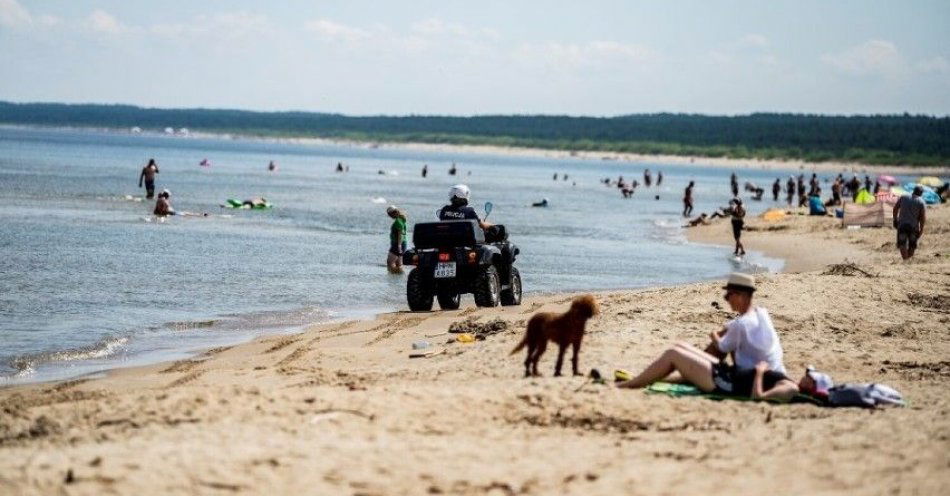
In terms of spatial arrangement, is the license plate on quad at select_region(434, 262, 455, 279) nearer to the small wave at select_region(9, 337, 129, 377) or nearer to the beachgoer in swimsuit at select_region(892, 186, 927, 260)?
the small wave at select_region(9, 337, 129, 377)

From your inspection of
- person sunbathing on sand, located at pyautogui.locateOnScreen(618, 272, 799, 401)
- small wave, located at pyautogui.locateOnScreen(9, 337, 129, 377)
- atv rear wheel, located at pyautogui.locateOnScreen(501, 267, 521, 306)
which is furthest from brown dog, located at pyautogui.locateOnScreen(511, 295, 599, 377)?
atv rear wheel, located at pyautogui.locateOnScreen(501, 267, 521, 306)

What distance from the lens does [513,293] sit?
1698 cm

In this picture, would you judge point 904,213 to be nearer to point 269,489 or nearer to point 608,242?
point 608,242

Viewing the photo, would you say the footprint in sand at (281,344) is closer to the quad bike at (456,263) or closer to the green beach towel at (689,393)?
the quad bike at (456,263)

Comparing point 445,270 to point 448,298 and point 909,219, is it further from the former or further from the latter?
point 909,219

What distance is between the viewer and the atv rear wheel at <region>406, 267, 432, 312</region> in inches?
642

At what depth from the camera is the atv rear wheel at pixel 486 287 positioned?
52.7 ft

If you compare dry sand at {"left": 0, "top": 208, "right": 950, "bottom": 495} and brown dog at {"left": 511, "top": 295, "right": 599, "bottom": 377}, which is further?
brown dog at {"left": 511, "top": 295, "right": 599, "bottom": 377}

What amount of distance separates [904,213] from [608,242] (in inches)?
518

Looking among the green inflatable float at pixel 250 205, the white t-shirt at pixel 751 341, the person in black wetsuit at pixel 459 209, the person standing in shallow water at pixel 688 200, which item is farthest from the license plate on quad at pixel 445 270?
the person standing in shallow water at pixel 688 200

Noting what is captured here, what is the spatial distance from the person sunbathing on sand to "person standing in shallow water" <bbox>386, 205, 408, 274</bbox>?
11339 mm

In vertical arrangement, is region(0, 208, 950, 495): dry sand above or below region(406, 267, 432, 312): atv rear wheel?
above

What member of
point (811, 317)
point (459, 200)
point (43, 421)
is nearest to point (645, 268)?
point (459, 200)

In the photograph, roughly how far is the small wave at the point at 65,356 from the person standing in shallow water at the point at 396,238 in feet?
22.6
